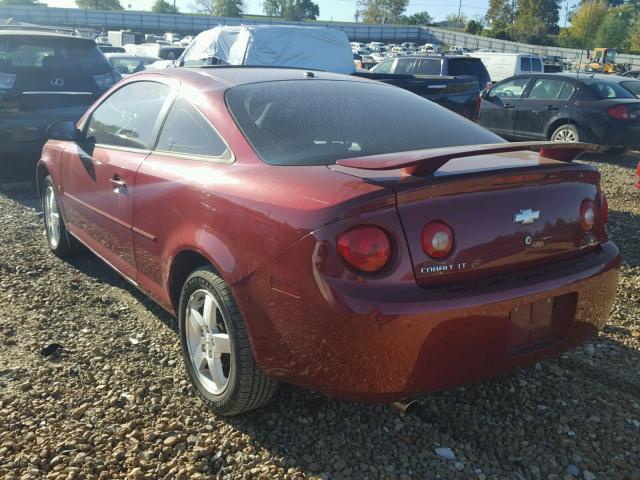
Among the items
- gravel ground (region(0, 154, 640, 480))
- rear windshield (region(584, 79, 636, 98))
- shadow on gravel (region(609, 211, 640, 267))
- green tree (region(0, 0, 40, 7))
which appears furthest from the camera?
green tree (region(0, 0, 40, 7))

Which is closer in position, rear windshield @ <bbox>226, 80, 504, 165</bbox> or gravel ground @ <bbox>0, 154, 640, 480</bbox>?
gravel ground @ <bbox>0, 154, 640, 480</bbox>

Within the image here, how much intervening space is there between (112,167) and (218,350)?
59.1 inches

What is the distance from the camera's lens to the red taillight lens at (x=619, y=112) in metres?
10.2

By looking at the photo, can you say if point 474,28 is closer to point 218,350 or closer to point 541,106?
point 541,106

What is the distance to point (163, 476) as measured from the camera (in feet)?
8.21

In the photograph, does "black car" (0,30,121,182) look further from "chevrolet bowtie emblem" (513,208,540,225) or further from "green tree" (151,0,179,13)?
"green tree" (151,0,179,13)

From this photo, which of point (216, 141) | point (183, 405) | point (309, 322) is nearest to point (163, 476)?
point (183, 405)

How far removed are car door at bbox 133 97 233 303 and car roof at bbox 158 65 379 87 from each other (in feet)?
0.75

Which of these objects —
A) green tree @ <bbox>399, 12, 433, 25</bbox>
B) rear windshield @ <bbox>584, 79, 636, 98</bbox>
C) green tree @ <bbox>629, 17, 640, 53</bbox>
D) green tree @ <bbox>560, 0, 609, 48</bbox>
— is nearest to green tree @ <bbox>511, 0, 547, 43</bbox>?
green tree @ <bbox>560, 0, 609, 48</bbox>

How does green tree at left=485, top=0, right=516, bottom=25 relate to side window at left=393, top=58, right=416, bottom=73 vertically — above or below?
above

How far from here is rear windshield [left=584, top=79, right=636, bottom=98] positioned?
10.6m

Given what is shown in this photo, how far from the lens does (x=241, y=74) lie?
11.6 feet

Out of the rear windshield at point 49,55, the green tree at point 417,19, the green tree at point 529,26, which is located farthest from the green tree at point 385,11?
the rear windshield at point 49,55

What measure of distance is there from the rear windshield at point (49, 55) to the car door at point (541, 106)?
7517mm
